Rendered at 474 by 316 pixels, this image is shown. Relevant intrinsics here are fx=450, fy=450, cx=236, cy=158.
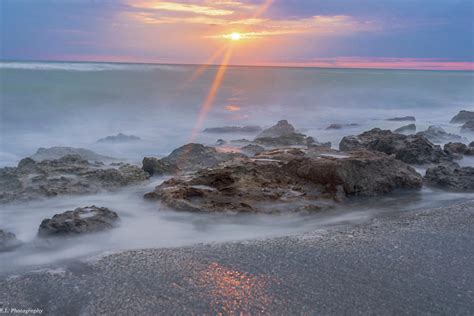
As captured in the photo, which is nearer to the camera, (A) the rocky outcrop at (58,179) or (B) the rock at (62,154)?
(A) the rocky outcrop at (58,179)

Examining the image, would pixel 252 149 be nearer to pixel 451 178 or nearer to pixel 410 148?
pixel 410 148

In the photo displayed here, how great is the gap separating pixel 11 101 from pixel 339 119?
13503 millimetres

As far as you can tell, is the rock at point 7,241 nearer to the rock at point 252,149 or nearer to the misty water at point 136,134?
the misty water at point 136,134

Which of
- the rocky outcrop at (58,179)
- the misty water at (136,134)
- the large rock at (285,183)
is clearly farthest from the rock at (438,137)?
the rocky outcrop at (58,179)

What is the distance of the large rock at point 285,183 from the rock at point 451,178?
230 millimetres

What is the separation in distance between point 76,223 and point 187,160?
2.87 meters

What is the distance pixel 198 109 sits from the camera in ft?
66.1

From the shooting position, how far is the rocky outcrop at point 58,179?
14.6ft

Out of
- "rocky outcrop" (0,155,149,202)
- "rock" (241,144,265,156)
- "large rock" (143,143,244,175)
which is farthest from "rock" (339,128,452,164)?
"rocky outcrop" (0,155,149,202)

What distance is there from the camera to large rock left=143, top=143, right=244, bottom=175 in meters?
5.48

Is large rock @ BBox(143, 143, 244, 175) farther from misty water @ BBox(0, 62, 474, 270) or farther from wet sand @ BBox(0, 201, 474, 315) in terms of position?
wet sand @ BBox(0, 201, 474, 315)

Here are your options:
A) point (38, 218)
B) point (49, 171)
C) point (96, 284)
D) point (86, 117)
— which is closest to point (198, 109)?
point (86, 117)

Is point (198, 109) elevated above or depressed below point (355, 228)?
below

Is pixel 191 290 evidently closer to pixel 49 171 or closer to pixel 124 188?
pixel 124 188
